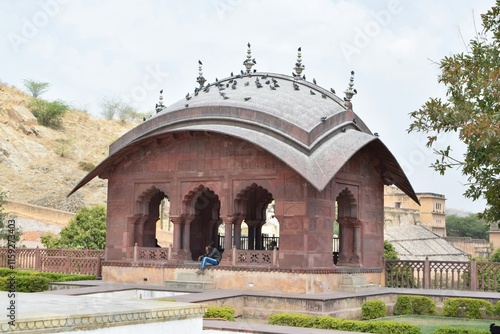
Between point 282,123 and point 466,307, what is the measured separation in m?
5.67

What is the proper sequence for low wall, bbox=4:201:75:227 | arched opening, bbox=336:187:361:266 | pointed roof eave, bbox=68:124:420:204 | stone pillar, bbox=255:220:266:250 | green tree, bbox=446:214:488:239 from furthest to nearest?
green tree, bbox=446:214:488:239
low wall, bbox=4:201:75:227
stone pillar, bbox=255:220:266:250
arched opening, bbox=336:187:361:266
pointed roof eave, bbox=68:124:420:204

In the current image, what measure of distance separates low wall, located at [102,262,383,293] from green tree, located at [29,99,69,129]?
1684 inches

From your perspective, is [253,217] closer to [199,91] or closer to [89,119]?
[199,91]

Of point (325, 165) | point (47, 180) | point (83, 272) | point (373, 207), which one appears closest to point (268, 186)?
point (325, 165)

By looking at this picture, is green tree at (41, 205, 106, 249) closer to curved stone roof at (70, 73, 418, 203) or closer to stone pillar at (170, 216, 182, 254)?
curved stone roof at (70, 73, 418, 203)

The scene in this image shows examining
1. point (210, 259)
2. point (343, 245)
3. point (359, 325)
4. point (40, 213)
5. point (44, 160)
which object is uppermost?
point (44, 160)

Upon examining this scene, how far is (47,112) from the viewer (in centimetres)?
5766

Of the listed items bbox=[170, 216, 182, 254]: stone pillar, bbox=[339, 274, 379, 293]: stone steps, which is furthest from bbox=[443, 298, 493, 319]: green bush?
bbox=[170, 216, 182, 254]: stone pillar

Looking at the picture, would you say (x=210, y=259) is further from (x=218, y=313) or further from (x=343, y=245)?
(x=218, y=313)

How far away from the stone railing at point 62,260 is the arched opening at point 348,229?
23.0 ft

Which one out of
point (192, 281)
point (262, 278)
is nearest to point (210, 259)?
point (192, 281)

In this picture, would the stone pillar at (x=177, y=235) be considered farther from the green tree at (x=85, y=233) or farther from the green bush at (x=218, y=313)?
the green tree at (x=85, y=233)

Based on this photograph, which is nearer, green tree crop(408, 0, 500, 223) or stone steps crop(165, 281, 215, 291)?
green tree crop(408, 0, 500, 223)

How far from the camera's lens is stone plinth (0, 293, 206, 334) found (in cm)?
590
